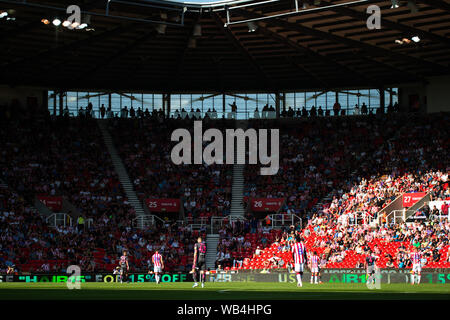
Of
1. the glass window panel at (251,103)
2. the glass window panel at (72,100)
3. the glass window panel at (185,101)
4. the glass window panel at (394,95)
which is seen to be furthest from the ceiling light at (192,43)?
the glass window panel at (394,95)

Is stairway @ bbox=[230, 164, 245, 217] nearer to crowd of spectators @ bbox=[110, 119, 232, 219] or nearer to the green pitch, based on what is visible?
crowd of spectators @ bbox=[110, 119, 232, 219]

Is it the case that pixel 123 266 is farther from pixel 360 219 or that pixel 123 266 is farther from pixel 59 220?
pixel 360 219

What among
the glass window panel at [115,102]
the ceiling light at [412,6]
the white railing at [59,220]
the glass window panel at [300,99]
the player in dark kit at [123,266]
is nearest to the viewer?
the player in dark kit at [123,266]

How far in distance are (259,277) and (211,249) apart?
9.85 metres

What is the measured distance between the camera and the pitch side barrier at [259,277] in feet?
112

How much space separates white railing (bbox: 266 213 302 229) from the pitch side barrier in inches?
366

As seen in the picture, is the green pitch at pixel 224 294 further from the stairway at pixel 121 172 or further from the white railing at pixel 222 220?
the stairway at pixel 121 172

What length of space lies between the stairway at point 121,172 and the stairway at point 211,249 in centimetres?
574

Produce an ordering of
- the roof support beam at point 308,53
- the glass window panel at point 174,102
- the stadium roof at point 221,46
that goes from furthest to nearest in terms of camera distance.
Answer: the glass window panel at point 174,102 < the roof support beam at point 308,53 < the stadium roof at point 221,46

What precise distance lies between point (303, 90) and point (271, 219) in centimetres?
1732

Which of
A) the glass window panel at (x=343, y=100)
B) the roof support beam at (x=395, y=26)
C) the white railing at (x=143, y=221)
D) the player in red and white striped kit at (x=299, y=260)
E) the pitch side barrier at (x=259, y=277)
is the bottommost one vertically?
the pitch side barrier at (x=259, y=277)

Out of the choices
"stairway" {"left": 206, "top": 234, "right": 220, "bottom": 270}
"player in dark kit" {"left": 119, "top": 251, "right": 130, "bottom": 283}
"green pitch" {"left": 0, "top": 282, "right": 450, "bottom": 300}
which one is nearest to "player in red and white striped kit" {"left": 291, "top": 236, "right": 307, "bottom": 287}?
"green pitch" {"left": 0, "top": 282, "right": 450, "bottom": 300}

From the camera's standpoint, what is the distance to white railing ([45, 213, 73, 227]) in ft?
158
